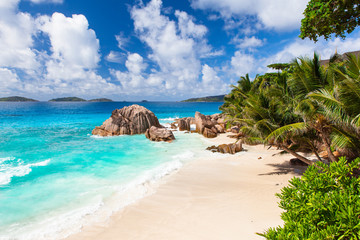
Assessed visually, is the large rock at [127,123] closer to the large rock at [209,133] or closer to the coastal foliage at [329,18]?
the large rock at [209,133]

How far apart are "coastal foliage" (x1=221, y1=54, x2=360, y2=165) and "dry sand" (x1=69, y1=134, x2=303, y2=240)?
8.80 feet

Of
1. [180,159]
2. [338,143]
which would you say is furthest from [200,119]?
[338,143]

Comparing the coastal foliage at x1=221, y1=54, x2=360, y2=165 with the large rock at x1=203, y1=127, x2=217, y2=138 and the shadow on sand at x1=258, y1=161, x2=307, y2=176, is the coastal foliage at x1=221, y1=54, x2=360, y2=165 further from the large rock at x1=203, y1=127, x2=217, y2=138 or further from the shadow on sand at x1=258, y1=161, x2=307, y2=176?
the large rock at x1=203, y1=127, x2=217, y2=138

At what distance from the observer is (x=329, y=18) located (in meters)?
9.05

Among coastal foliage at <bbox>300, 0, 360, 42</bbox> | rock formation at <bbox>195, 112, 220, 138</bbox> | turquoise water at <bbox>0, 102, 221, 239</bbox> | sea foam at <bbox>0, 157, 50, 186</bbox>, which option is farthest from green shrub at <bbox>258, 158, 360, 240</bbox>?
rock formation at <bbox>195, 112, 220, 138</bbox>

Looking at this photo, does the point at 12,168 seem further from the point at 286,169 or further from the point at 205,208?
the point at 286,169

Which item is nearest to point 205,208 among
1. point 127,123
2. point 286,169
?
point 286,169

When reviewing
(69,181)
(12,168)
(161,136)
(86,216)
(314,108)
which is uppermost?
(314,108)

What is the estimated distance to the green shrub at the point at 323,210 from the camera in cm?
243

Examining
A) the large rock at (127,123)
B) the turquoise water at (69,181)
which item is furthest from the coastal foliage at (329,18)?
the large rock at (127,123)

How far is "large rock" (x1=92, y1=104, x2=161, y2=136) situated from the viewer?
27969mm

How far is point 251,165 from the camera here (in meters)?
12.8

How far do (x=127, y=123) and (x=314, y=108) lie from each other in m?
25.9

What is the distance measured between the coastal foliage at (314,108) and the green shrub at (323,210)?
347 cm
